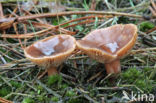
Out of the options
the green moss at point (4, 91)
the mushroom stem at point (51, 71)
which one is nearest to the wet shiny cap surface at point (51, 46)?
the mushroom stem at point (51, 71)

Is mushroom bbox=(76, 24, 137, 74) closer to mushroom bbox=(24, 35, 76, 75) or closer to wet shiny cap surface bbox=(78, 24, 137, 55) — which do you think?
wet shiny cap surface bbox=(78, 24, 137, 55)

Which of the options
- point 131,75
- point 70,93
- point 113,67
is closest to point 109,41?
point 113,67

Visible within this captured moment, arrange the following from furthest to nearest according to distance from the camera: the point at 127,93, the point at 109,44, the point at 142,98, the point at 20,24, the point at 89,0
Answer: the point at 89,0, the point at 20,24, the point at 109,44, the point at 127,93, the point at 142,98

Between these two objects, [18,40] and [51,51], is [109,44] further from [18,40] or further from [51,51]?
[18,40]

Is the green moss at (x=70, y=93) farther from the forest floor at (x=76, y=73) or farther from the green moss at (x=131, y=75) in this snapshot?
the green moss at (x=131, y=75)

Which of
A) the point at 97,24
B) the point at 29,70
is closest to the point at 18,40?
the point at 29,70

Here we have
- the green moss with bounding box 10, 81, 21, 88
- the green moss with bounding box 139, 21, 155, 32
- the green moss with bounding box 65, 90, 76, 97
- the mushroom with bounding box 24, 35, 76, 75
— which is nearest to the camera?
the green moss with bounding box 65, 90, 76, 97

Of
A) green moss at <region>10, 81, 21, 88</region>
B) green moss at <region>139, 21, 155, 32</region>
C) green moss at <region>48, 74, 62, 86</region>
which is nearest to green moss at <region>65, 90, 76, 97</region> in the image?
green moss at <region>48, 74, 62, 86</region>
